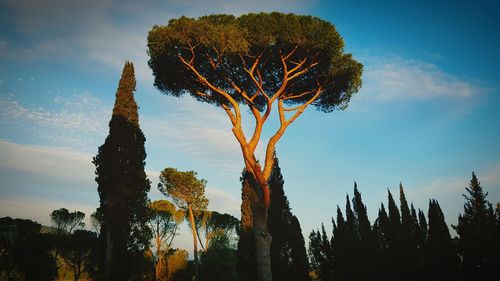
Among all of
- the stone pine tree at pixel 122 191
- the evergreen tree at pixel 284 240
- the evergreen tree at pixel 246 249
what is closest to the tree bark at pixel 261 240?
the evergreen tree at pixel 246 249

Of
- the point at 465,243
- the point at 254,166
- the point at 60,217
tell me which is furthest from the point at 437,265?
the point at 60,217

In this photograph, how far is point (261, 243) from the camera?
1045 cm

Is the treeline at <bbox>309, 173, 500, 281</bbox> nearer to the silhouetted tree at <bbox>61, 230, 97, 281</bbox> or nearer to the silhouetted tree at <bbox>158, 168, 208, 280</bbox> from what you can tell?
the silhouetted tree at <bbox>158, 168, 208, 280</bbox>

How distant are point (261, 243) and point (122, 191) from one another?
1385 cm

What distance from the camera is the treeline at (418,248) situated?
13.0 m

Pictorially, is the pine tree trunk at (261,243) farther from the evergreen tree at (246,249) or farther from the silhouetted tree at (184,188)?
the silhouetted tree at (184,188)

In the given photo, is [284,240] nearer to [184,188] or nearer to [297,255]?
[297,255]

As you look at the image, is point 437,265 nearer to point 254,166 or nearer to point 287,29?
point 254,166

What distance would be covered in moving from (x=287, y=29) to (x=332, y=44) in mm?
1999

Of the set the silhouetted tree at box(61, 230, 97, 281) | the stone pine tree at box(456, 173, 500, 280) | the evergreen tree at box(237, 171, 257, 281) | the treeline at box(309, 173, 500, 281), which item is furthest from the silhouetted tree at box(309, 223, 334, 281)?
the silhouetted tree at box(61, 230, 97, 281)

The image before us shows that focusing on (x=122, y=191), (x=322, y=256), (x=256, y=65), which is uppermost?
(x=256, y=65)

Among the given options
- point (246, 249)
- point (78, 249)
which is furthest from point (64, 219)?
point (246, 249)

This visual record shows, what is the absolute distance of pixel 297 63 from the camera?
45.6ft

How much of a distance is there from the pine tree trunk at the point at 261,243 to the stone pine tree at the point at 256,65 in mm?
38
